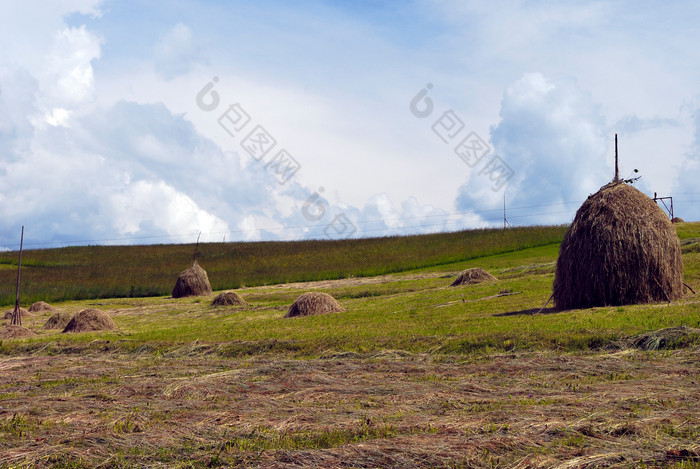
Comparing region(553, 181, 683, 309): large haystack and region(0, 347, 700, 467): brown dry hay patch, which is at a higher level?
region(553, 181, 683, 309): large haystack

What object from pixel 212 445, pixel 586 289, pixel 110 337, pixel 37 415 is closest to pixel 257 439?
pixel 212 445

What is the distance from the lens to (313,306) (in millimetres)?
30406

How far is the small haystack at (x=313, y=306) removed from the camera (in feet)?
99.4

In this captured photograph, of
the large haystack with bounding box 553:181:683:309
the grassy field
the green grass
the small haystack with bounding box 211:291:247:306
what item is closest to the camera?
the grassy field

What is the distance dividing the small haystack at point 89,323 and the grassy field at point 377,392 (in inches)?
158

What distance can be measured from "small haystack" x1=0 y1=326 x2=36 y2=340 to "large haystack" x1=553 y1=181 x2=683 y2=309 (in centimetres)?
2528

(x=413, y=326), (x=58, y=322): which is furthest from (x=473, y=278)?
(x=58, y=322)

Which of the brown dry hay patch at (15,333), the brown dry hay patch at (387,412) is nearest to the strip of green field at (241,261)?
the brown dry hay patch at (15,333)

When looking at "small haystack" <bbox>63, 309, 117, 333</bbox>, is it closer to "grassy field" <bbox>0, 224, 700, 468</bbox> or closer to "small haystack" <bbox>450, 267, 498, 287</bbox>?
"grassy field" <bbox>0, 224, 700, 468</bbox>

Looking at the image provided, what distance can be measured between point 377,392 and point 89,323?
2369 cm

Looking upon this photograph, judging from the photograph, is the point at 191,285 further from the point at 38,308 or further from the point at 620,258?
the point at 620,258

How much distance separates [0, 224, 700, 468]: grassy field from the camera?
318 inches

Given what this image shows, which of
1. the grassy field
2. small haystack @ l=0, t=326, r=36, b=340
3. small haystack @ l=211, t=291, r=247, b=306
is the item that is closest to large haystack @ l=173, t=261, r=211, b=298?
small haystack @ l=211, t=291, r=247, b=306

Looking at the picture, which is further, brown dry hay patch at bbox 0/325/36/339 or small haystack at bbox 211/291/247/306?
small haystack at bbox 211/291/247/306
